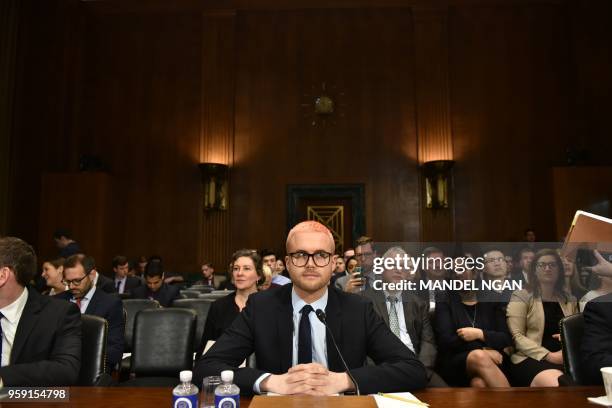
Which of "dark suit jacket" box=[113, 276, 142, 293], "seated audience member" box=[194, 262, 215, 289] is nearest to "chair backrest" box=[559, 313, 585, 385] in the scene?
"dark suit jacket" box=[113, 276, 142, 293]

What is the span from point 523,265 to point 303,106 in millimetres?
7259

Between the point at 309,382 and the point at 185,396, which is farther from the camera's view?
the point at 309,382

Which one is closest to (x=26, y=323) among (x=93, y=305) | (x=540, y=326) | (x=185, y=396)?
(x=185, y=396)

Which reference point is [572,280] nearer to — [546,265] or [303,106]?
[546,265]

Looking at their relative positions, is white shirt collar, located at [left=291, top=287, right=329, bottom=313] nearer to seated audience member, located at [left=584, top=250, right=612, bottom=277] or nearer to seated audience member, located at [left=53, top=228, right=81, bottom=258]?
seated audience member, located at [left=584, top=250, right=612, bottom=277]

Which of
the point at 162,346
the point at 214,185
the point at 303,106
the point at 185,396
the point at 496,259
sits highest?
the point at 303,106

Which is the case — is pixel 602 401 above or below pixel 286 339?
below

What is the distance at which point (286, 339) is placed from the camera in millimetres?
1929

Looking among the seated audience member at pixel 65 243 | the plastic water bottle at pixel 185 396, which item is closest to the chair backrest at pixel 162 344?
the plastic water bottle at pixel 185 396

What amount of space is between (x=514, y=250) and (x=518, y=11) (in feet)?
27.3

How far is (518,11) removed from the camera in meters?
9.45

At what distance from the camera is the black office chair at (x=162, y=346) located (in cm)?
310

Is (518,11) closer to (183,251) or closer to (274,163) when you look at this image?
(274,163)

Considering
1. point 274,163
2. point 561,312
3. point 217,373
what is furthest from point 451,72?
point 217,373
